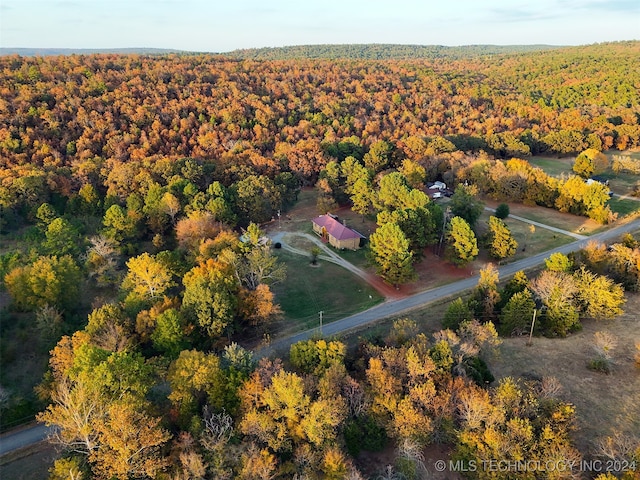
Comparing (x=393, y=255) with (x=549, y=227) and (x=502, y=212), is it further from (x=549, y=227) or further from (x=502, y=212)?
(x=549, y=227)

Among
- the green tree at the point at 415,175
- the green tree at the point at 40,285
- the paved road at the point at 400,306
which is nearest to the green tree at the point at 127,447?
the paved road at the point at 400,306

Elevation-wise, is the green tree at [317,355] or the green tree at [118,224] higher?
the green tree at [118,224]

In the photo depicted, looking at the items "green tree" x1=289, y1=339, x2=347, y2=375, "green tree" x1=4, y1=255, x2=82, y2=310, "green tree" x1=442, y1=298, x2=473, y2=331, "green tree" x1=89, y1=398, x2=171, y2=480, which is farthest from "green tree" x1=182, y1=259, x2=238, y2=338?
"green tree" x1=442, y1=298, x2=473, y2=331

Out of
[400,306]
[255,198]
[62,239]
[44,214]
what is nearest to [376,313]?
[400,306]

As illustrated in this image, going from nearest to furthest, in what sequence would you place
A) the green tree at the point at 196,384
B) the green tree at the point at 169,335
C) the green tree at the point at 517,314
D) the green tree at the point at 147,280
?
the green tree at the point at 196,384, the green tree at the point at 169,335, the green tree at the point at 147,280, the green tree at the point at 517,314

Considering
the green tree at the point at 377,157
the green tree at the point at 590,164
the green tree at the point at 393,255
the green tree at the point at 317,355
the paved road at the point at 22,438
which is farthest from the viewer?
the green tree at the point at 377,157

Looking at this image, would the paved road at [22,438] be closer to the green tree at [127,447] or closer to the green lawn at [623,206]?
the green tree at [127,447]

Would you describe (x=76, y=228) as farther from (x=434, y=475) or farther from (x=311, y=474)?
(x=434, y=475)
